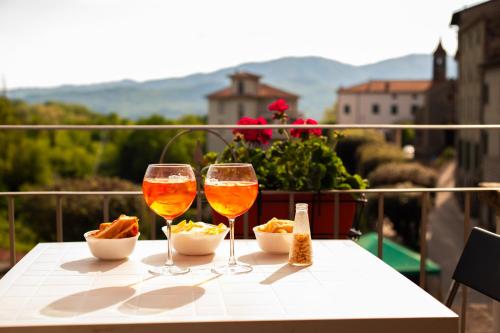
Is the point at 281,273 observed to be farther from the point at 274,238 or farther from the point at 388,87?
the point at 388,87

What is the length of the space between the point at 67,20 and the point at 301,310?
81322mm

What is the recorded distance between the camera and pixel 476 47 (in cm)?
2895

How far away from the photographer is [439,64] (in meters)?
69.2

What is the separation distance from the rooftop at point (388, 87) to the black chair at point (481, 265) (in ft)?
242

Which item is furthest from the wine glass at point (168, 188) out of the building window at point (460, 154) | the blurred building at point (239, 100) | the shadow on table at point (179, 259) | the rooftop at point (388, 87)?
the rooftop at point (388, 87)

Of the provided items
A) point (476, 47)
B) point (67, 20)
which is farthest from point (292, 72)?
point (476, 47)

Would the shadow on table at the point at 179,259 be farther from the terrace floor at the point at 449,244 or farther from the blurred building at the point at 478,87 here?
the blurred building at the point at 478,87

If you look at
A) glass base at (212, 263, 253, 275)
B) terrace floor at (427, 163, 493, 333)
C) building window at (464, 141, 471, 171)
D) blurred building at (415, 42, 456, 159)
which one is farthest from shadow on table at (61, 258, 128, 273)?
blurred building at (415, 42, 456, 159)

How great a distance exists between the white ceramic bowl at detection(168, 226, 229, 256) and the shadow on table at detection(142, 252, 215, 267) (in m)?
0.01

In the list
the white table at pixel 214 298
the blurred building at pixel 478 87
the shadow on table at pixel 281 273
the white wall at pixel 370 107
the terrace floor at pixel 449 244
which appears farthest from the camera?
the white wall at pixel 370 107

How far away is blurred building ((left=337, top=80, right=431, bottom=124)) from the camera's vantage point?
75688mm

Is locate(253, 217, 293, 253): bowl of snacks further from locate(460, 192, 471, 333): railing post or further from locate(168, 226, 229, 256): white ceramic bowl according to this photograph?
locate(460, 192, 471, 333): railing post

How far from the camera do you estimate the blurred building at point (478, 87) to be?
85.4 feet

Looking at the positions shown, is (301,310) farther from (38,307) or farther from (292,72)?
(292,72)
